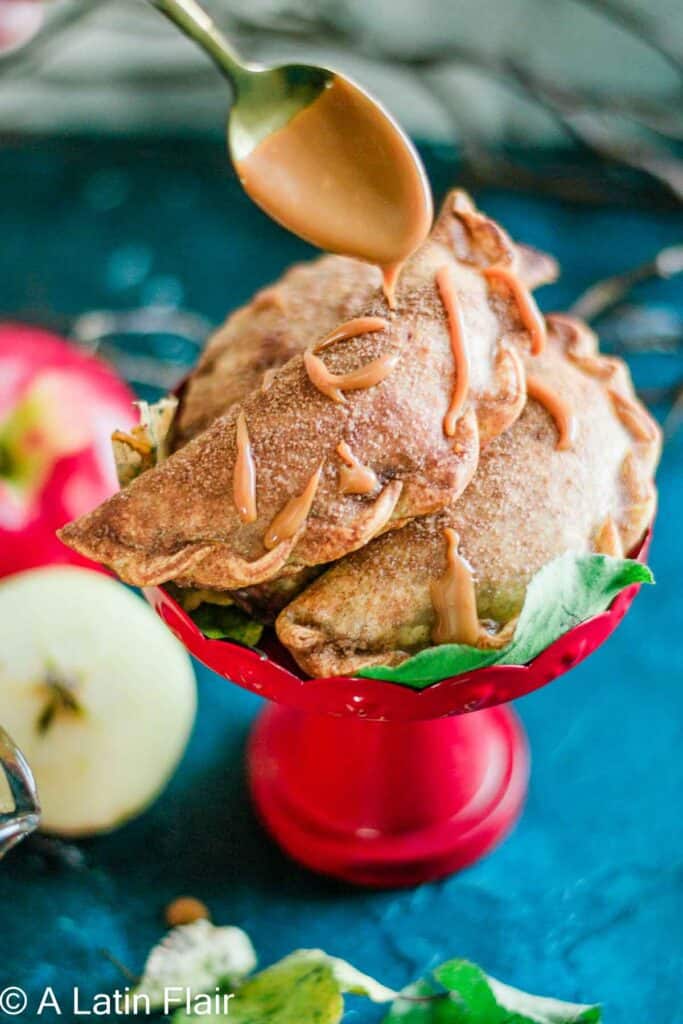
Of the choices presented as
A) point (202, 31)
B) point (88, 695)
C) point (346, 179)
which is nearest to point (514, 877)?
point (88, 695)

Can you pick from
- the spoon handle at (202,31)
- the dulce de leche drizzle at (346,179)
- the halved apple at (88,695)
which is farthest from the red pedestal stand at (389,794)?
the spoon handle at (202,31)

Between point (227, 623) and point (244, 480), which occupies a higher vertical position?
point (244, 480)

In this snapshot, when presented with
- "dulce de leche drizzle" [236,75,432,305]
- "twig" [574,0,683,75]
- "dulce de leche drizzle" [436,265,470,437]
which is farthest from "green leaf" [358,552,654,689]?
"twig" [574,0,683,75]

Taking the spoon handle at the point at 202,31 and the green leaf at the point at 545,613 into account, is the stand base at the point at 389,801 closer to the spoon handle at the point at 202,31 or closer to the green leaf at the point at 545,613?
the green leaf at the point at 545,613

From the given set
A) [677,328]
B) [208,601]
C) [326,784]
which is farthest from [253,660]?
[677,328]

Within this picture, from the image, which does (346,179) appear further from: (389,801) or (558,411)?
(389,801)

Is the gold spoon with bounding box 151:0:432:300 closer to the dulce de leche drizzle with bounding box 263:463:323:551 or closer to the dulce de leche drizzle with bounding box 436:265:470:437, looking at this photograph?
the dulce de leche drizzle with bounding box 436:265:470:437
